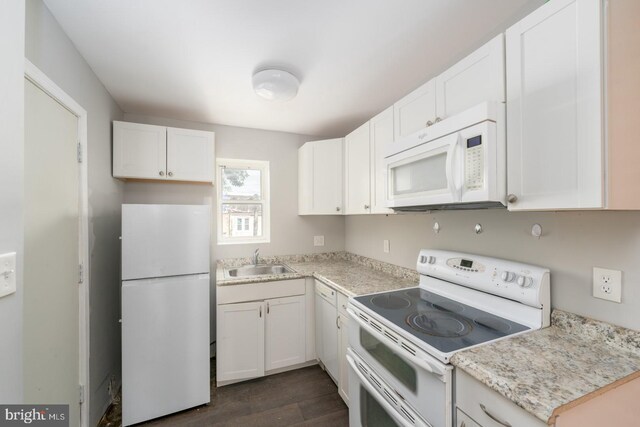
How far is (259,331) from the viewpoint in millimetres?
2189

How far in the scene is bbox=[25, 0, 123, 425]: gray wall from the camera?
125 centimetres

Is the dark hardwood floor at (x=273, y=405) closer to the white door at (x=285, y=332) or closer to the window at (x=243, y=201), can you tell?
the white door at (x=285, y=332)

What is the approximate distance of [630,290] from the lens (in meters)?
0.93

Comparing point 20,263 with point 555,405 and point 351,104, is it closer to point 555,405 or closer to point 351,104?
point 555,405

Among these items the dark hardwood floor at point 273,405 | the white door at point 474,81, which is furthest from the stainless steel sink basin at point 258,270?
the white door at point 474,81

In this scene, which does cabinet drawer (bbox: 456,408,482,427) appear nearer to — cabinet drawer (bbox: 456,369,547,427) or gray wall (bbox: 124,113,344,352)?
cabinet drawer (bbox: 456,369,547,427)

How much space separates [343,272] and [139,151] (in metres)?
2.11

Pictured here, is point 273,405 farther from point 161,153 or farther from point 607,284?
point 161,153

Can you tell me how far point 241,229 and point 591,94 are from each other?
2790 millimetres

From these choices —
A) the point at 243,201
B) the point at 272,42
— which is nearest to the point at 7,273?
the point at 272,42

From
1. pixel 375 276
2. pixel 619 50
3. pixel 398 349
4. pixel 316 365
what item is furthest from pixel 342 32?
pixel 316 365

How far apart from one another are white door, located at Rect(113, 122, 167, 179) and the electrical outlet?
113 inches

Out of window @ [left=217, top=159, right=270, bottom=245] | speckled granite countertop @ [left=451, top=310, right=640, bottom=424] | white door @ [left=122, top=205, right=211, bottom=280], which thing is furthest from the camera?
window @ [left=217, top=159, right=270, bottom=245]

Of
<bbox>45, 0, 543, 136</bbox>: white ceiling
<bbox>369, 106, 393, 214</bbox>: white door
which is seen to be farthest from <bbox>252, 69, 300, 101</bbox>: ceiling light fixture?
<bbox>369, 106, 393, 214</bbox>: white door
